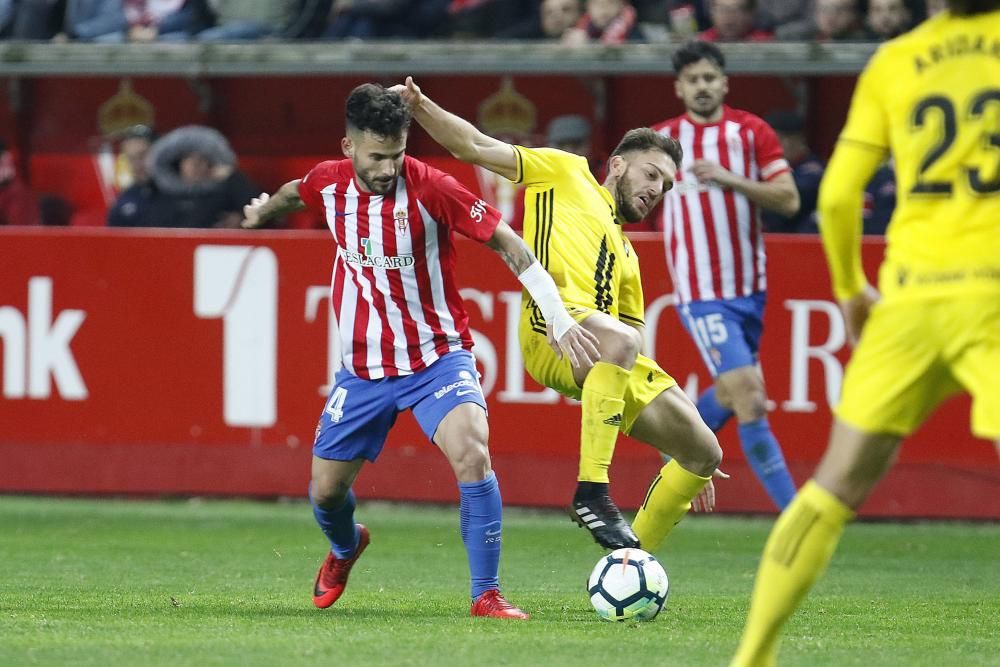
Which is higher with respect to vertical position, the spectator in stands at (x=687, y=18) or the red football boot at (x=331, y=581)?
the spectator in stands at (x=687, y=18)

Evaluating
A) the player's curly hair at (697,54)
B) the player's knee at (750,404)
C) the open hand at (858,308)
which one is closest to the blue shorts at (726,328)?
the player's knee at (750,404)

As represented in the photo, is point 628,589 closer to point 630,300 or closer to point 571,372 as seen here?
point 571,372

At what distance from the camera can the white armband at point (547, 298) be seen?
6445 mm

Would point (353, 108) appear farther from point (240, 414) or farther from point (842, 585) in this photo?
point (240, 414)

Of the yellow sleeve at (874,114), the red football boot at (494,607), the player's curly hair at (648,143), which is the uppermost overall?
the yellow sleeve at (874,114)

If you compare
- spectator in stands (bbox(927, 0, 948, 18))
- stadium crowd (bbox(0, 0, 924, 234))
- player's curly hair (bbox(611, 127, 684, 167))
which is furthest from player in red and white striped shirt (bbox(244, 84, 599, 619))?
spectator in stands (bbox(927, 0, 948, 18))

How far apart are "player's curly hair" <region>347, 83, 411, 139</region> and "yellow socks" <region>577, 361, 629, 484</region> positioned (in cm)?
130

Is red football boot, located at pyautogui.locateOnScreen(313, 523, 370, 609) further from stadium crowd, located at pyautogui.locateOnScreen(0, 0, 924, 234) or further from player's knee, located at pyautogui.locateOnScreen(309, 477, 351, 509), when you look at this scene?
stadium crowd, located at pyautogui.locateOnScreen(0, 0, 924, 234)

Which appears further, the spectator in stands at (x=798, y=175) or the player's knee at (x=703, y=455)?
the spectator in stands at (x=798, y=175)

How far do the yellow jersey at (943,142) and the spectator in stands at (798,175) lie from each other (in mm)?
6920

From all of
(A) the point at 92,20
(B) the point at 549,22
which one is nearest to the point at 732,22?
(B) the point at 549,22

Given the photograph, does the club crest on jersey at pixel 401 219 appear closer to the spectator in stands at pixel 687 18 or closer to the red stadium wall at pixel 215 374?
the red stadium wall at pixel 215 374

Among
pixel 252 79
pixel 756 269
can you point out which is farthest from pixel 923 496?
pixel 252 79

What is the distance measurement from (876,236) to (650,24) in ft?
10.5
